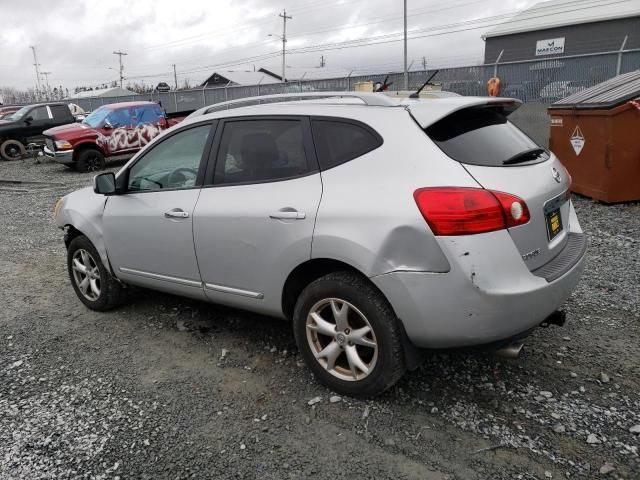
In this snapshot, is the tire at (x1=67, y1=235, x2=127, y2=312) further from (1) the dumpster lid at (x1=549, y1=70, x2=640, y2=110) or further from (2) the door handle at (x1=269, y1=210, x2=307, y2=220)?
(1) the dumpster lid at (x1=549, y1=70, x2=640, y2=110)

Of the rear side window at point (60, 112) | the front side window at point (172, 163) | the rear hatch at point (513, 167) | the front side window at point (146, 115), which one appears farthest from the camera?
the rear side window at point (60, 112)

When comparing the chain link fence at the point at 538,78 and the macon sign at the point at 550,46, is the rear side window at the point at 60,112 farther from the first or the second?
the macon sign at the point at 550,46

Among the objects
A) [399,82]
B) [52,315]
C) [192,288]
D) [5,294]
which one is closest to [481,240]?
[192,288]

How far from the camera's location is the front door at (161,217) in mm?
3584

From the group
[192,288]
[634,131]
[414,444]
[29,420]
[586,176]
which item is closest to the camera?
[414,444]

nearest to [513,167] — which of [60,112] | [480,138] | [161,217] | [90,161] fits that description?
[480,138]

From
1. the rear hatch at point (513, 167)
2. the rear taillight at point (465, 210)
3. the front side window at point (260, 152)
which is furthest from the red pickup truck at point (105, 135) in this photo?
the rear taillight at point (465, 210)

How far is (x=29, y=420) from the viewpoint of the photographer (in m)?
2.99

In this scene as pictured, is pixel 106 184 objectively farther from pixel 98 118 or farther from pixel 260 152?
pixel 98 118

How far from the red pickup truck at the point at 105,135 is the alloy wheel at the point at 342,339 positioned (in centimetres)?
1328

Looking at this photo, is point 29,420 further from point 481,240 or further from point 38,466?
point 481,240

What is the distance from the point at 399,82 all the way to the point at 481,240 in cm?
1537

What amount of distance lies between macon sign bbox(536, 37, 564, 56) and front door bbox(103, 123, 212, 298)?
127 feet

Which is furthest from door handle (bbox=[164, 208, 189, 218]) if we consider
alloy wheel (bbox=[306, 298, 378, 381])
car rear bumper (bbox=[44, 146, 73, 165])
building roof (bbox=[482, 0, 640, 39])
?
building roof (bbox=[482, 0, 640, 39])
